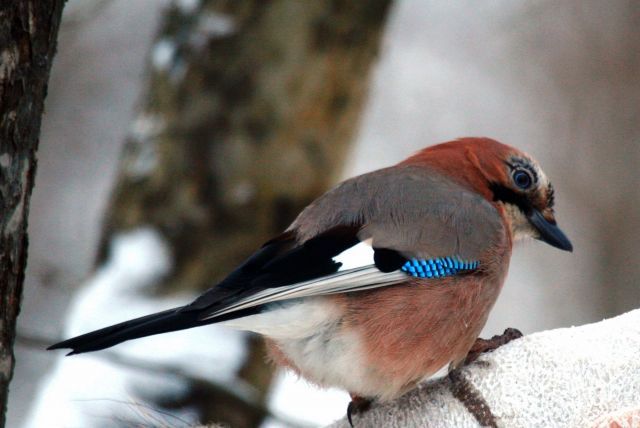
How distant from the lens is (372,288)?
199cm

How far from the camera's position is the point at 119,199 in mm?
3154

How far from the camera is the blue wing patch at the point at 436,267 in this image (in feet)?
6.61

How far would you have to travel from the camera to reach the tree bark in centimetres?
153

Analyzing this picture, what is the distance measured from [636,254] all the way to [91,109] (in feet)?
10.2

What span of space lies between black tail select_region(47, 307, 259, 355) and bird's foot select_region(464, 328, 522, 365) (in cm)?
58

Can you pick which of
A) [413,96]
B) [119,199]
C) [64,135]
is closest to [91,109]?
[64,135]

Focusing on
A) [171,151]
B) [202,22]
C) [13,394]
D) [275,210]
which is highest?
[202,22]

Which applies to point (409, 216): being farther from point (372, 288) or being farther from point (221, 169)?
point (221, 169)

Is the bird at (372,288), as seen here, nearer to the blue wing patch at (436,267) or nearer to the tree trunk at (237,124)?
the blue wing patch at (436,267)

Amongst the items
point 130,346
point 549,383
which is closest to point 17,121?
point 549,383

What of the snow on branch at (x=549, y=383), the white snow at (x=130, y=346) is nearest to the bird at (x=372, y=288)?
the snow on branch at (x=549, y=383)

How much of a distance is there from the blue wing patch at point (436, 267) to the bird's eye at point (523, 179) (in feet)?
1.28

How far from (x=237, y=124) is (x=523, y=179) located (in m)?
1.20

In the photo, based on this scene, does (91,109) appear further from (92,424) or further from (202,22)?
(92,424)
